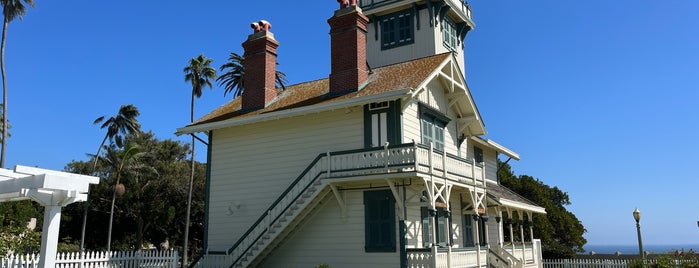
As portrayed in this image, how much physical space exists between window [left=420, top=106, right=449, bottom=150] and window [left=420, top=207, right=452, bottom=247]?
243 cm

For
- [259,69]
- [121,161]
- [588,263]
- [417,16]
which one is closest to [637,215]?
[588,263]

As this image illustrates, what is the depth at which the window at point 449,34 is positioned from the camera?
89.7 ft

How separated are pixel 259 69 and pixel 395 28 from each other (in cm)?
825

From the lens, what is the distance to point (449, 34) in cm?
2819

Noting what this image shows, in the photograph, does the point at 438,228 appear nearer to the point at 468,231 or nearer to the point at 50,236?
the point at 468,231

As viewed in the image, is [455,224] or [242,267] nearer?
[242,267]

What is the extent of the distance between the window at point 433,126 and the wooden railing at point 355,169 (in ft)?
5.35

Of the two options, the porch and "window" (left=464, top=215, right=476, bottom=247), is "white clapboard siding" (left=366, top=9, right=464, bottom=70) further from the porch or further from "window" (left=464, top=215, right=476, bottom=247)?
the porch

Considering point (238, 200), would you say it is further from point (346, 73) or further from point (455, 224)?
point (455, 224)

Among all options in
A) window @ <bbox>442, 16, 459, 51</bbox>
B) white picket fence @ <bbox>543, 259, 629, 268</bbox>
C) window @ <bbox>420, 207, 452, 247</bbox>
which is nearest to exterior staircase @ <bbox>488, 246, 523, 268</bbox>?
window @ <bbox>420, 207, 452, 247</bbox>

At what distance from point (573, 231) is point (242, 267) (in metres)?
31.3

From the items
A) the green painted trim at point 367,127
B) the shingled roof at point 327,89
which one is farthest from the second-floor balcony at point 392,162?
the shingled roof at point 327,89

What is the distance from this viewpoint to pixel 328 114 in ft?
62.5

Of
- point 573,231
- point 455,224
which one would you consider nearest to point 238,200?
point 455,224
